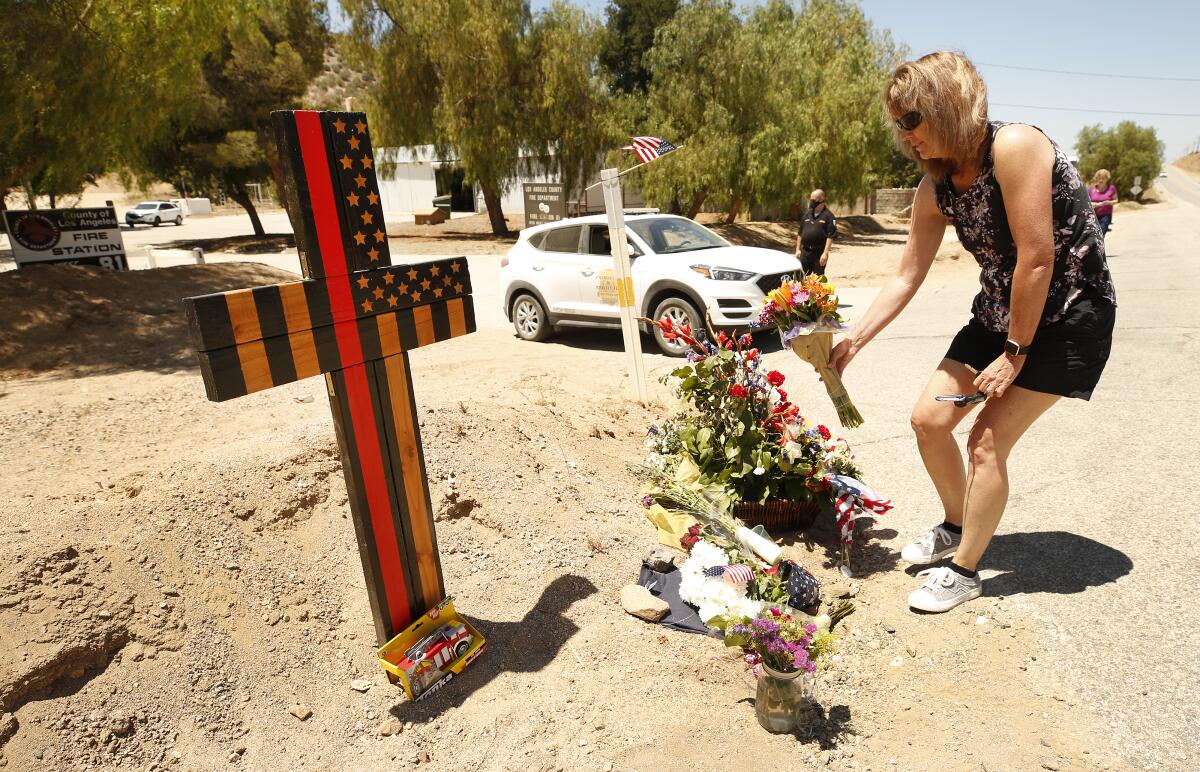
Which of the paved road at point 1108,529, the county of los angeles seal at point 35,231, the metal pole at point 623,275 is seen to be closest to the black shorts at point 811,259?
the paved road at point 1108,529

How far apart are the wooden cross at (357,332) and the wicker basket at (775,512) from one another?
162cm

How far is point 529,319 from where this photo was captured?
1004 centimetres

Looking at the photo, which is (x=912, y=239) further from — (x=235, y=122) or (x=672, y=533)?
(x=235, y=122)

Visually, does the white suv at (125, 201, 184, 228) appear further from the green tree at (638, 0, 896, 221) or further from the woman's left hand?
the woman's left hand

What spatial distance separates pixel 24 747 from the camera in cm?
236

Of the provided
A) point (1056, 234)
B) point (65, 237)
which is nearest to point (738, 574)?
point (1056, 234)

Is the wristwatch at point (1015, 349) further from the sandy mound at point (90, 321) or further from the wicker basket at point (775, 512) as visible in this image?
the sandy mound at point (90, 321)

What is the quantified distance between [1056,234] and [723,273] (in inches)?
229

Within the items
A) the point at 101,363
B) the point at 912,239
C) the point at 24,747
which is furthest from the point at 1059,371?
the point at 101,363

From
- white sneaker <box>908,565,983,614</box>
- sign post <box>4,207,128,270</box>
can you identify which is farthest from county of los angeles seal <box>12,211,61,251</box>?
white sneaker <box>908,565,983,614</box>

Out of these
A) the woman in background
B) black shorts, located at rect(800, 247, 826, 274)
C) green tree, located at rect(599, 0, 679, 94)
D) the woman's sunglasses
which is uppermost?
green tree, located at rect(599, 0, 679, 94)

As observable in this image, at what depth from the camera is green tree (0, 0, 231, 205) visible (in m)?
8.36

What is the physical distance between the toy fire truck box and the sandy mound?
6515 mm

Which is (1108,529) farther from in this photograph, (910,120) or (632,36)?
(632,36)
